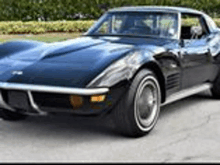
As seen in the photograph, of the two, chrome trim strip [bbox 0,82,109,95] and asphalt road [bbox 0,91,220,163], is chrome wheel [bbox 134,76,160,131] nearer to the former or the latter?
asphalt road [bbox 0,91,220,163]

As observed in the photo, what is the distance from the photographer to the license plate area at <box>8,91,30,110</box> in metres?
5.01

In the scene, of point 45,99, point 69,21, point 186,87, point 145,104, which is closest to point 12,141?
point 45,99

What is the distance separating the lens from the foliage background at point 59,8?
26250mm

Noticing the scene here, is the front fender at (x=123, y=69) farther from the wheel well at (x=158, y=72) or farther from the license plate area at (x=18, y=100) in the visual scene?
the license plate area at (x=18, y=100)

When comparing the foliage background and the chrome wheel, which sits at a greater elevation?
the chrome wheel

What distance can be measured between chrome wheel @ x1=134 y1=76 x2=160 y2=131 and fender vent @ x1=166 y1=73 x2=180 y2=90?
0.29 meters

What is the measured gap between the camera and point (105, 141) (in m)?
5.19

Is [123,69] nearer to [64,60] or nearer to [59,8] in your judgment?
[64,60]

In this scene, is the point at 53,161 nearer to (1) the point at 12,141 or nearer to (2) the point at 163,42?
(1) the point at 12,141

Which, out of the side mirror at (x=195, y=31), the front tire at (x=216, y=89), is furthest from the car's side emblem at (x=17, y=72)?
the front tire at (x=216, y=89)

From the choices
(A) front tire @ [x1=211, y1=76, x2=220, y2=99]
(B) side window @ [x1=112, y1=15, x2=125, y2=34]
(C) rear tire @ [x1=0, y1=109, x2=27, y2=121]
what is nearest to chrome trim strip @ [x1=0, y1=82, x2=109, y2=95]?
(C) rear tire @ [x1=0, y1=109, x2=27, y2=121]

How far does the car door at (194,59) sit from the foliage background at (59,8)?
1962 cm

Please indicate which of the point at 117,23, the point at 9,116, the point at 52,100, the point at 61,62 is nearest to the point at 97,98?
the point at 52,100

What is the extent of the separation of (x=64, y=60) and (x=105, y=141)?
98 cm
